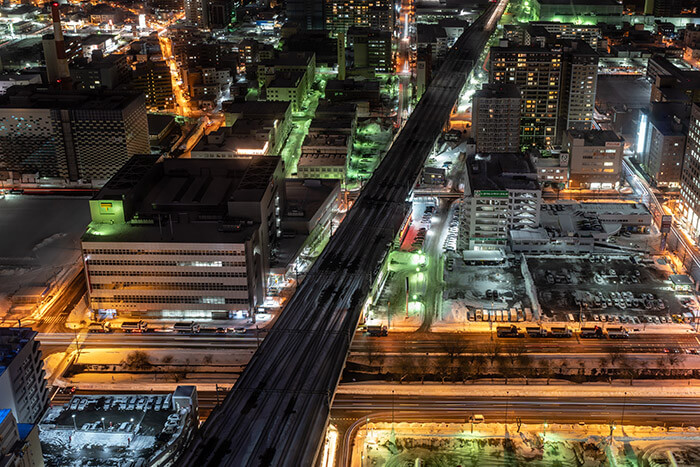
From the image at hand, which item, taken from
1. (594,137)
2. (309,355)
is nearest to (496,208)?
(594,137)

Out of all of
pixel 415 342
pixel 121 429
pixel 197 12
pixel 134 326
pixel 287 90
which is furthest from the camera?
pixel 197 12

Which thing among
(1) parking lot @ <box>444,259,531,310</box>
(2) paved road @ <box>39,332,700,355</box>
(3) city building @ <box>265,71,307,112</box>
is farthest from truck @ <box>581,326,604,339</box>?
(3) city building @ <box>265,71,307,112</box>

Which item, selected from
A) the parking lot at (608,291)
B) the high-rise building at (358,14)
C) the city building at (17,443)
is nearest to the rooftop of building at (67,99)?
the parking lot at (608,291)

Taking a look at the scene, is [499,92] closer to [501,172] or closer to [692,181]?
[501,172]

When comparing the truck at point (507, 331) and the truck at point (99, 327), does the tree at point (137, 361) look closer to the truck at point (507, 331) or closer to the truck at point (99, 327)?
the truck at point (99, 327)

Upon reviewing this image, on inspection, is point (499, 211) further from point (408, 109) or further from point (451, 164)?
point (408, 109)

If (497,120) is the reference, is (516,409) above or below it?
below

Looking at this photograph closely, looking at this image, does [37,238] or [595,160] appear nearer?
[37,238]

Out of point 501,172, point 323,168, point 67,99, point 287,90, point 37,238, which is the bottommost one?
point 37,238
